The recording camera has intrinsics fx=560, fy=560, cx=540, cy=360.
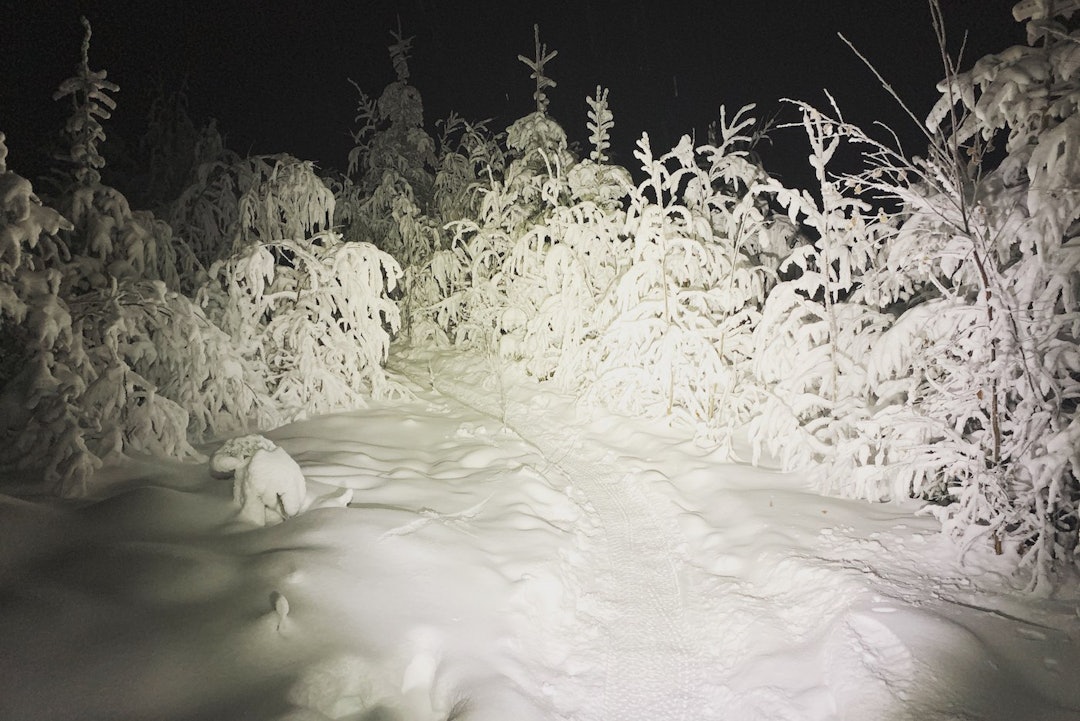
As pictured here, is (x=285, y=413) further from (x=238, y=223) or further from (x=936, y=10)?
(x=936, y=10)

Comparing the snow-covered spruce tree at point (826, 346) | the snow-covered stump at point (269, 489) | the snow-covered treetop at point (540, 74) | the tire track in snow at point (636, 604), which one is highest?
the snow-covered treetop at point (540, 74)

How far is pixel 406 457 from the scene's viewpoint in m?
7.23

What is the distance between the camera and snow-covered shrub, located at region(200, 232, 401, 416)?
827 cm

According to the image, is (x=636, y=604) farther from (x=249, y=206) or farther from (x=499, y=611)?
(x=249, y=206)

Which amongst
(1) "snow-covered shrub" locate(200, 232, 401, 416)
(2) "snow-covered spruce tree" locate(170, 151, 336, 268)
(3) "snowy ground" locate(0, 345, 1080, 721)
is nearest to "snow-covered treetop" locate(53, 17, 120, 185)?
(1) "snow-covered shrub" locate(200, 232, 401, 416)

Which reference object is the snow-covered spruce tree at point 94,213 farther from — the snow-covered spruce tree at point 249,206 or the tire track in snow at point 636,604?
the tire track in snow at point 636,604

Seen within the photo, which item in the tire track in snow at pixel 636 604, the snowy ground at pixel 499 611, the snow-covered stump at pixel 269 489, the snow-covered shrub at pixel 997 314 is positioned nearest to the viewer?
the snowy ground at pixel 499 611

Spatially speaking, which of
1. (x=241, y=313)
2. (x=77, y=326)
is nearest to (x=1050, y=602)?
(x=77, y=326)

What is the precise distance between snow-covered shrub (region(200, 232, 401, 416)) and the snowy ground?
117 inches

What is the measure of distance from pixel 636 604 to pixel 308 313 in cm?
671

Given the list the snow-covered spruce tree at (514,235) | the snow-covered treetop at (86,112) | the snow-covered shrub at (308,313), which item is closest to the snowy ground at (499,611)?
the snow-covered shrub at (308,313)

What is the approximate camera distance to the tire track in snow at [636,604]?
366 centimetres

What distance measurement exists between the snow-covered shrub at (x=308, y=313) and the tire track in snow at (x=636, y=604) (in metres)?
3.83

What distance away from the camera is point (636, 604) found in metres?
4.62
